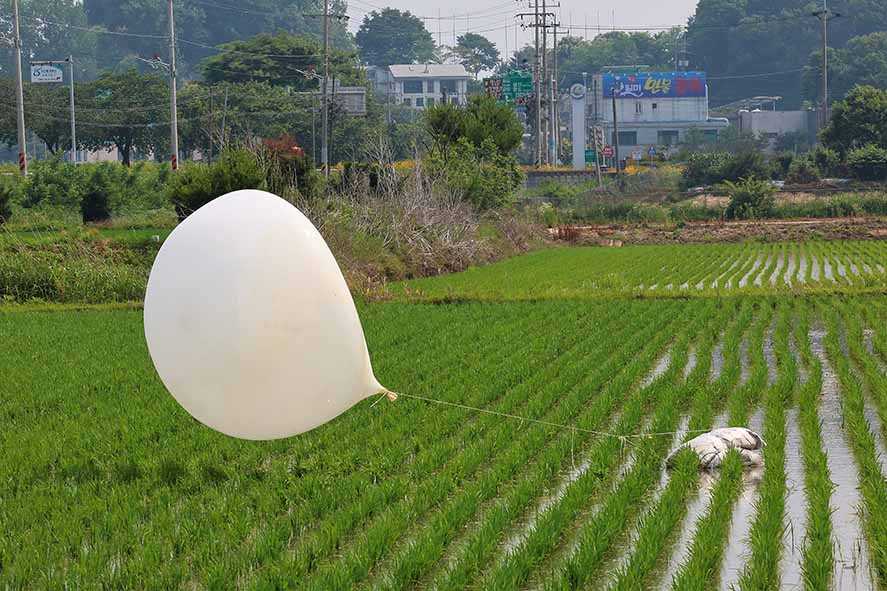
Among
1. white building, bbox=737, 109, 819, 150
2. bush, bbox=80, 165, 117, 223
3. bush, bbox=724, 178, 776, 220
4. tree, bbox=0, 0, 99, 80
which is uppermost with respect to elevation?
tree, bbox=0, 0, 99, 80

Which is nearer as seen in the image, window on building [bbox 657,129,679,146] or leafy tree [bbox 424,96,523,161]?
leafy tree [bbox 424,96,523,161]

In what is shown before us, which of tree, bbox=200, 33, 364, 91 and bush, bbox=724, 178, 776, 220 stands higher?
tree, bbox=200, 33, 364, 91

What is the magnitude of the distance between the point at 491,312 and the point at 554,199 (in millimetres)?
40576

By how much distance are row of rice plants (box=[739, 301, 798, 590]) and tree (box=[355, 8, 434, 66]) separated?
459 feet

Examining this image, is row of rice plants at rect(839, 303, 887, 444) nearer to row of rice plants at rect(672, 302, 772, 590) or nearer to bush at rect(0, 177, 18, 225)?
row of rice plants at rect(672, 302, 772, 590)

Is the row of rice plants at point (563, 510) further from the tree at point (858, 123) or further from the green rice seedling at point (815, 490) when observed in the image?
the tree at point (858, 123)

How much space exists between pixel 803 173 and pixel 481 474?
5944cm

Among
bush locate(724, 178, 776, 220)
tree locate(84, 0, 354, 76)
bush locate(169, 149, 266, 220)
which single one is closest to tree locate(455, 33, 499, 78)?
tree locate(84, 0, 354, 76)

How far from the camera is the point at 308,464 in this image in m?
8.95

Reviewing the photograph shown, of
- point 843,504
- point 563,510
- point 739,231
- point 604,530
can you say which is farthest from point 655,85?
point 604,530

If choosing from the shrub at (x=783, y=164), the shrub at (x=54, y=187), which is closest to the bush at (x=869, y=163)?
the shrub at (x=783, y=164)

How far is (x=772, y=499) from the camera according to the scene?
781 centimetres

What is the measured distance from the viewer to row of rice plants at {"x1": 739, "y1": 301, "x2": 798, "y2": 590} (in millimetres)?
6441

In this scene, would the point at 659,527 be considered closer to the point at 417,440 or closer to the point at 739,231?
the point at 417,440
